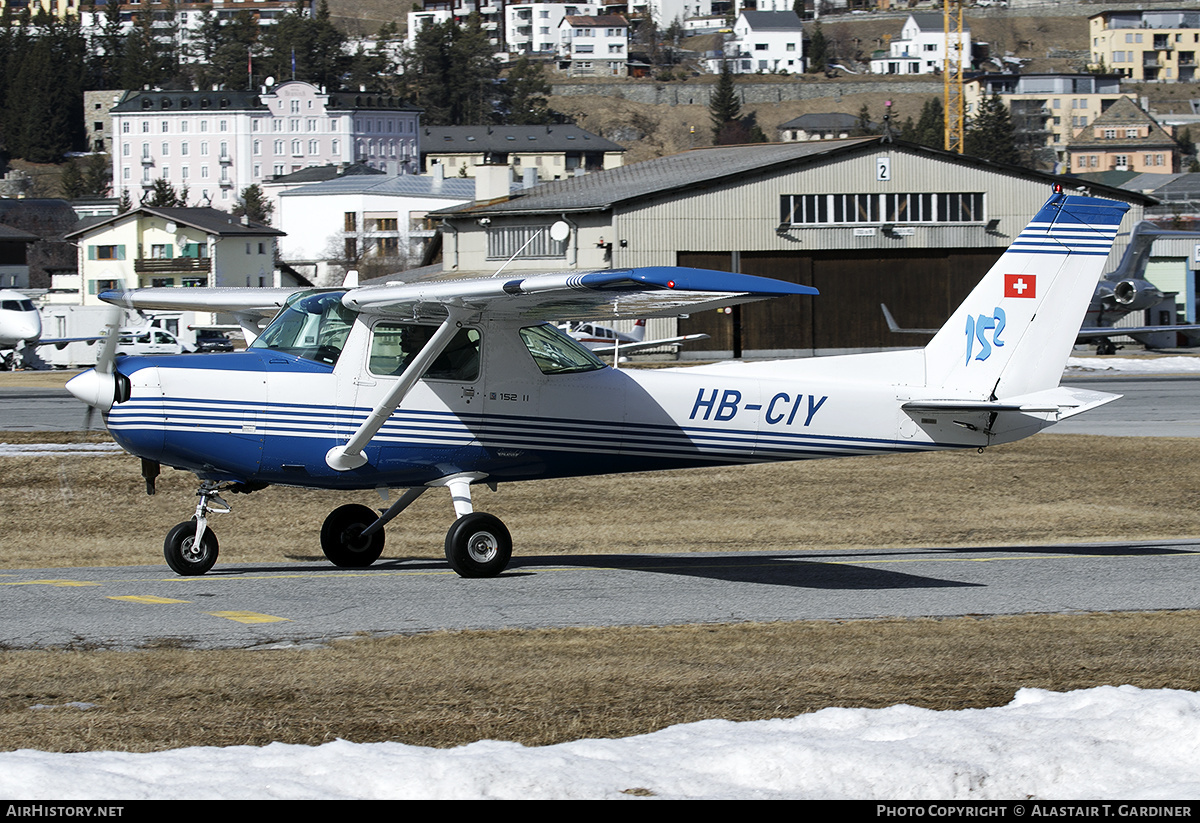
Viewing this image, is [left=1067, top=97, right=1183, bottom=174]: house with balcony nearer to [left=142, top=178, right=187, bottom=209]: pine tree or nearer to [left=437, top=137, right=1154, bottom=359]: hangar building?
[left=142, top=178, right=187, bottom=209]: pine tree

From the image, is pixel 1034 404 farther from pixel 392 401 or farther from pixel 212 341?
pixel 212 341

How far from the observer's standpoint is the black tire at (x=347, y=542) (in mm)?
13484

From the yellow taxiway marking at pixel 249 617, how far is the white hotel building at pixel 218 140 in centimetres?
16483

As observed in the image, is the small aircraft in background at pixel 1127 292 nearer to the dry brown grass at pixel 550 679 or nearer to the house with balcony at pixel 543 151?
the dry brown grass at pixel 550 679

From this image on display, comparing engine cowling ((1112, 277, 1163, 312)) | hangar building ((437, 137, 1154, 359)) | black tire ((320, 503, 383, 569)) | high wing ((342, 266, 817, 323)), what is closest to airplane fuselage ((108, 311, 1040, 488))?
high wing ((342, 266, 817, 323))

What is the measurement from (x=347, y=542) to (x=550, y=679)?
18.2ft

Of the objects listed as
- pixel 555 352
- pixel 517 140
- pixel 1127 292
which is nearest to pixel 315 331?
pixel 555 352

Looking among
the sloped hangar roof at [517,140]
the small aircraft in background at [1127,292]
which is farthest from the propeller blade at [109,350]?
the sloped hangar roof at [517,140]

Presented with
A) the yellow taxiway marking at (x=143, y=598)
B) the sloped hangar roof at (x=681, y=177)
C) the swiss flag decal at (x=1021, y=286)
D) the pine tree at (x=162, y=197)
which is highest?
the pine tree at (x=162, y=197)

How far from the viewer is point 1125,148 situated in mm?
187875

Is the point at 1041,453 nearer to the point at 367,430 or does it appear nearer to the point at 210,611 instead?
the point at 367,430

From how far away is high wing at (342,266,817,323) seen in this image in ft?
31.4

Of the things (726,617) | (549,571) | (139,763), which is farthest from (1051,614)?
(139,763)

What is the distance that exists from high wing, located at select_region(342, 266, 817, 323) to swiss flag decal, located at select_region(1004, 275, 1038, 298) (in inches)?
124
